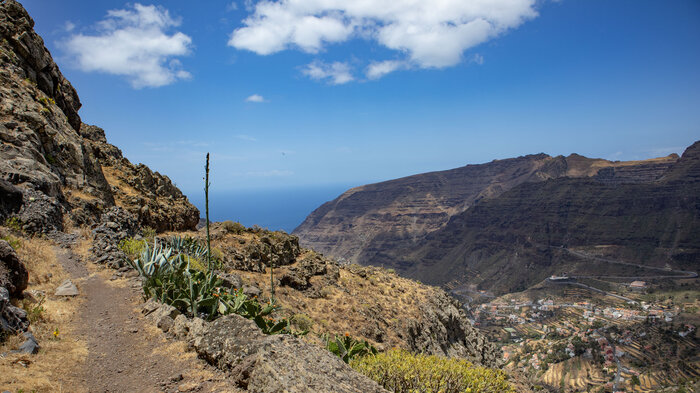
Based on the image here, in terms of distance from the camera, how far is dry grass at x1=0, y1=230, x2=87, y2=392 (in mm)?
4059

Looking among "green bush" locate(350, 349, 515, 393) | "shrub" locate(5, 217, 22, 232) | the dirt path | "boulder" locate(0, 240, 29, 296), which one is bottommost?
"green bush" locate(350, 349, 515, 393)

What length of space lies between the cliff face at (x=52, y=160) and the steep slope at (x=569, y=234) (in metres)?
112

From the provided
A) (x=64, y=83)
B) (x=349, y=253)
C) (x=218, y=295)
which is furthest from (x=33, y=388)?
(x=349, y=253)

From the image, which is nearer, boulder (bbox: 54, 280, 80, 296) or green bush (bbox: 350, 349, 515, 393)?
green bush (bbox: 350, 349, 515, 393)

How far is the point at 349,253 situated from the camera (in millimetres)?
192000

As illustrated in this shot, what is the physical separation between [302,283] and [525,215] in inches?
6191

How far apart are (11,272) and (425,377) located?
748 cm

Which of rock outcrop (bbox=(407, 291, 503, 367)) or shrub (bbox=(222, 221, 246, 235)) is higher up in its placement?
shrub (bbox=(222, 221, 246, 235))

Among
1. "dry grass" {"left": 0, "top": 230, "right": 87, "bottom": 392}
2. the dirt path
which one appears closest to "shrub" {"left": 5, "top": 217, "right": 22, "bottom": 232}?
"dry grass" {"left": 0, "top": 230, "right": 87, "bottom": 392}

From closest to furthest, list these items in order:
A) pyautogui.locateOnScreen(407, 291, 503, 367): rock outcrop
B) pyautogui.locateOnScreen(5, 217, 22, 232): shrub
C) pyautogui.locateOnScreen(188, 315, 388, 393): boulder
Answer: pyautogui.locateOnScreen(188, 315, 388, 393): boulder, pyautogui.locateOnScreen(5, 217, 22, 232): shrub, pyautogui.locateOnScreen(407, 291, 503, 367): rock outcrop

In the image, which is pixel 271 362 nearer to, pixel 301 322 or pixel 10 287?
pixel 10 287

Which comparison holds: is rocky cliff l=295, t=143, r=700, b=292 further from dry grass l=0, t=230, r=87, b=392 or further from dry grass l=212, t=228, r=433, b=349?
dry grass l=0, t=230, r=87, b=392

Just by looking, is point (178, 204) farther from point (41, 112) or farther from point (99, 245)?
point (99, 245)

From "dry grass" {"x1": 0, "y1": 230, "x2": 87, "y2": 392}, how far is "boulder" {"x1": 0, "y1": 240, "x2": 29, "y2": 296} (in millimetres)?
313
